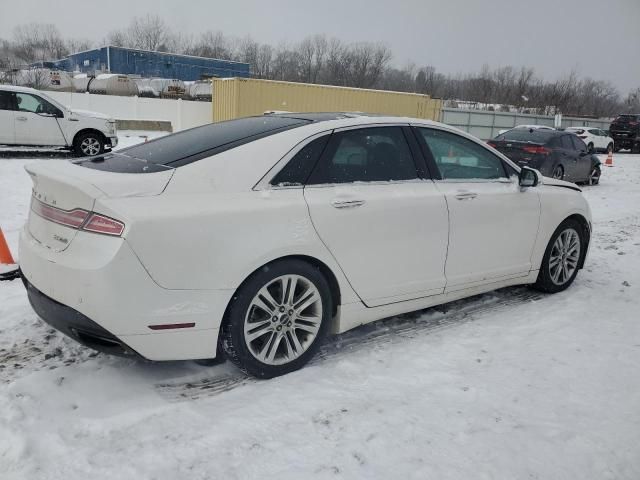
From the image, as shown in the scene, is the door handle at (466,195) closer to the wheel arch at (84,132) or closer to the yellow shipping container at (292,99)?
the wheel arch at (84,132)

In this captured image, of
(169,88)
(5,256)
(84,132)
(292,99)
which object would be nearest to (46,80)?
(169,88)

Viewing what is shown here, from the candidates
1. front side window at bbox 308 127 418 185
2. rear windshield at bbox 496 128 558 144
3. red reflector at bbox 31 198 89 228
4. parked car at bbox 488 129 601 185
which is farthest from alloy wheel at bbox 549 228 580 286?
rear windshield at bbox 496 128 558 144

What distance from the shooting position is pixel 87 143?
1401cm

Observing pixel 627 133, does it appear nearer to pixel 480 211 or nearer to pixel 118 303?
pixel 480 211

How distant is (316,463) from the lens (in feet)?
8.20

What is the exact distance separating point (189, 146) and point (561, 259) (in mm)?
3616

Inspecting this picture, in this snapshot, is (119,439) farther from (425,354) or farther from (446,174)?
(446,174)

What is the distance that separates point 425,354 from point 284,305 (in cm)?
110

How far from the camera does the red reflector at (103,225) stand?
267 cm

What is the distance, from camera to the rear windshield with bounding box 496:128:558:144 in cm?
1291

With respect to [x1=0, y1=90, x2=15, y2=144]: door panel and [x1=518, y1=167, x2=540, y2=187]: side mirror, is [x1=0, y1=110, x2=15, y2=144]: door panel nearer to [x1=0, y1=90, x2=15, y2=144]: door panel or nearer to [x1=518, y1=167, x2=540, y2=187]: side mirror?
[x1=0, y1=90, x2=15, y2=144]: door panel

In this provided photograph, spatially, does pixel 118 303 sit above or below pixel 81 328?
Result: above

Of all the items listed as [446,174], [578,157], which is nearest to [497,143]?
[578,157]

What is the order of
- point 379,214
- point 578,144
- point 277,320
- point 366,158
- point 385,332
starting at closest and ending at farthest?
1. point 277,320
2. point 379,214
3. point 366,158
4. point 385,332
5. point 578,144
